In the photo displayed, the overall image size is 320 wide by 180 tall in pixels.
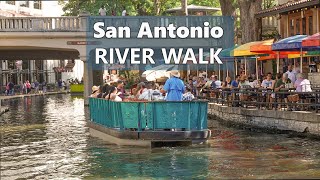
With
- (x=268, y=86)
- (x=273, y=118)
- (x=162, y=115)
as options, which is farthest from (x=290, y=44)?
(x=162, y=115)

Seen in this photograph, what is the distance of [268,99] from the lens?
27516 millimetres

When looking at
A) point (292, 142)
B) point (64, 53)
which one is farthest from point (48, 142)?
point (64, 53)

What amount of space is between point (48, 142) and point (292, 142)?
24.2 ft

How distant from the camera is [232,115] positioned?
3005 cm

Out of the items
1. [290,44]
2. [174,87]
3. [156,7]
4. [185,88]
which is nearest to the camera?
[174,87]

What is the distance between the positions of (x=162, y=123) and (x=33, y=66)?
66.2 metres

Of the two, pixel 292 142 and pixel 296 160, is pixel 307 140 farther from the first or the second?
pixel 296 160

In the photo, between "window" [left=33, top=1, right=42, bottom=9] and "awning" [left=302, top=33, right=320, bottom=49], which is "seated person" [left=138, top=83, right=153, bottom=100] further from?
"window" [left=33, top=1, right=42, bottom=9]

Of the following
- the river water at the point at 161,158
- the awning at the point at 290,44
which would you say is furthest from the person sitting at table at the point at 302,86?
the river water at the point at 161,158

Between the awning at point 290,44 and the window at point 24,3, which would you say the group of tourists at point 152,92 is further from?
the window at point 24,3

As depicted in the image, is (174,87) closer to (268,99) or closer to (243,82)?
(268,99)

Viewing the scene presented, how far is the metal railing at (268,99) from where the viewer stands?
2452cm

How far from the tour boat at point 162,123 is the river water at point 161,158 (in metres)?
0.32

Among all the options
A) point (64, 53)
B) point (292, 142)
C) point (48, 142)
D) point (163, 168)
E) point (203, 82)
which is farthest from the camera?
point (64, 53)
